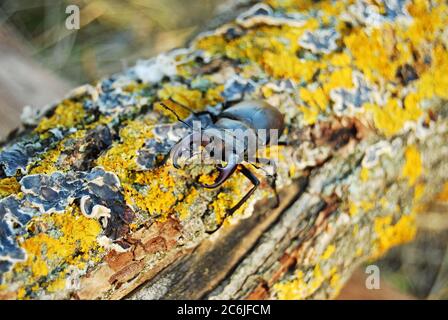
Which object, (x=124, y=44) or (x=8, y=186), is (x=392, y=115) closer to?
(x=8, y=186)

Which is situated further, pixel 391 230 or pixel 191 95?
pixel 391 230

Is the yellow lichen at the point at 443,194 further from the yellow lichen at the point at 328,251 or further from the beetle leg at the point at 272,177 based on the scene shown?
the beetle leg at the point at 272,177

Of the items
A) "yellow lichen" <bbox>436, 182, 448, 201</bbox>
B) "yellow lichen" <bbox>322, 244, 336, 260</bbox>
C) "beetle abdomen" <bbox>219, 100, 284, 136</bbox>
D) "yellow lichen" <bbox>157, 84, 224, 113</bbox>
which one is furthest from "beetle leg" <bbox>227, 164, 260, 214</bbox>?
"yellow lichen" <bbox>436, 182, 448, 201</bbox>

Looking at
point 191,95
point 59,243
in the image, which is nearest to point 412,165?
point 191,95

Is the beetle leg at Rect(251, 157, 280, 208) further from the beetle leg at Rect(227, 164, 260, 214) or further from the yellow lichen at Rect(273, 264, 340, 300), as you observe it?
the yellow lichen at Rect(273, 264, 340, 300)

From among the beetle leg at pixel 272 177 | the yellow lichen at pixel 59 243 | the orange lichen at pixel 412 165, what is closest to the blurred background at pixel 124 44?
the orange lichen at pixel 412 165

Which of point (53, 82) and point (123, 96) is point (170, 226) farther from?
point (53, 82)
